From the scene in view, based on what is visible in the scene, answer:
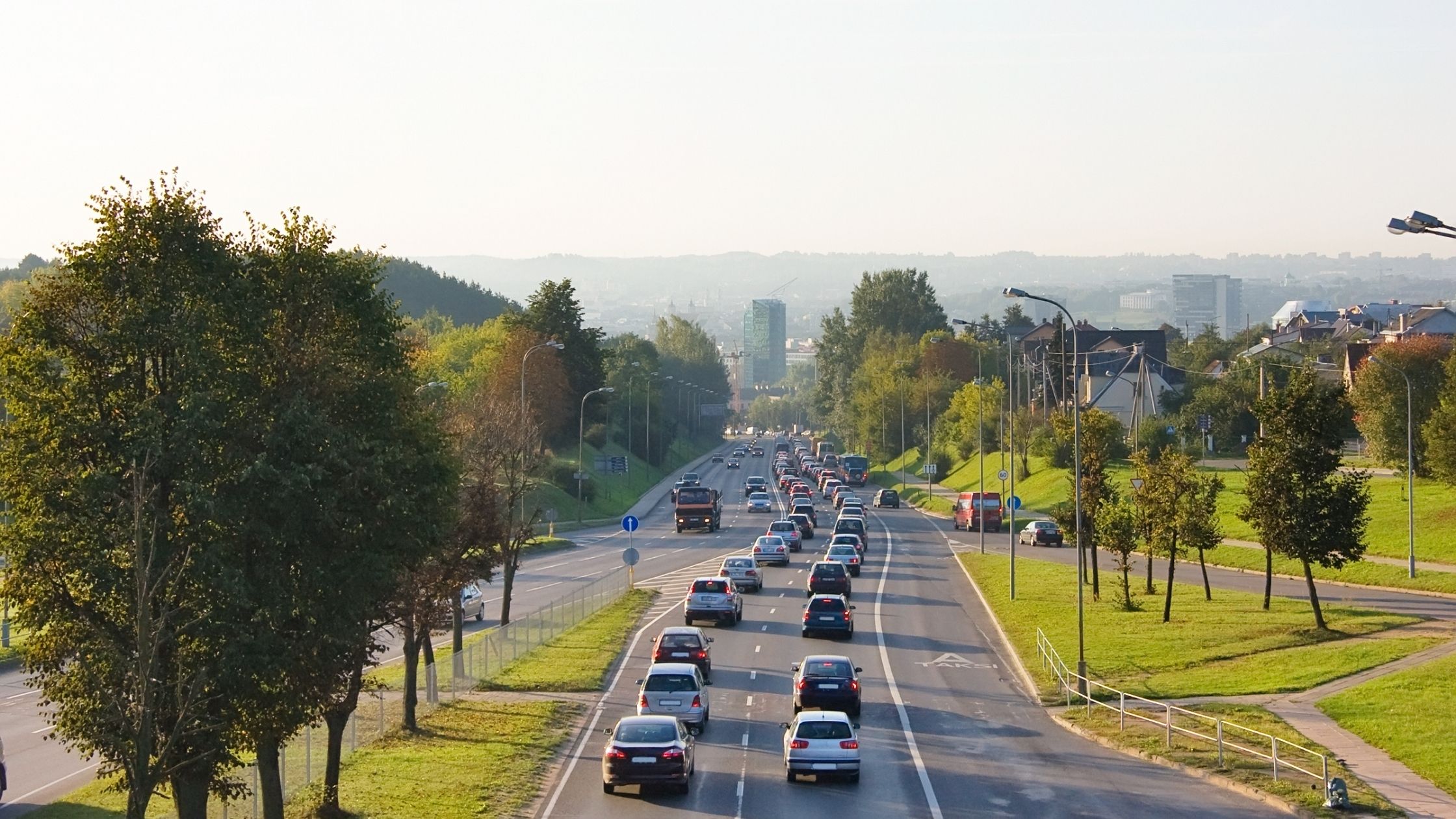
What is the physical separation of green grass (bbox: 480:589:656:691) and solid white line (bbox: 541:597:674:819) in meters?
0.32

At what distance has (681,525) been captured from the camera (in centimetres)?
8862

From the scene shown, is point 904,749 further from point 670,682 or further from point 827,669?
point 670,682

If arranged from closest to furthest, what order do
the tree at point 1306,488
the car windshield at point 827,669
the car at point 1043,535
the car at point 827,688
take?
1. the car at point 827,688
2. the car windshield at point 827,669
3. the tree at point 1306,488
4. the car at point 1043,535

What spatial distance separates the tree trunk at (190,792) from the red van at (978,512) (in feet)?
212

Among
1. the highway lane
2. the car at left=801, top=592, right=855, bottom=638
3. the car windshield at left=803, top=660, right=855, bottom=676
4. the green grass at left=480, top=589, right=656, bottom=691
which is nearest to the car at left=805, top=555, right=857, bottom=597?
the highway lane

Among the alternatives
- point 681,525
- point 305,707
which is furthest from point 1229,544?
point 305,707

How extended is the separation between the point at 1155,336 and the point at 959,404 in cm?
5415

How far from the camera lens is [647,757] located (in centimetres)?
2491

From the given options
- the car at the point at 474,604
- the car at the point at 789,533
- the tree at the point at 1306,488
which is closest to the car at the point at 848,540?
the car at the point at 789,533

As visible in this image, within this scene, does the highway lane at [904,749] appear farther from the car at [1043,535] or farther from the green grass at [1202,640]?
the car at [1043,535]

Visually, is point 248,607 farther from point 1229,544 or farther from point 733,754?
point 1229,544

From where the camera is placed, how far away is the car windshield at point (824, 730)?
1028 inches

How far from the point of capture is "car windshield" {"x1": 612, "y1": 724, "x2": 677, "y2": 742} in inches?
995

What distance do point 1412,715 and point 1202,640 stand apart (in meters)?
11.6
